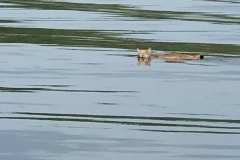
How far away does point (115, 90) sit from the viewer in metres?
20.6

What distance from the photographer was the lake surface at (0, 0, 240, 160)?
52.7 feet

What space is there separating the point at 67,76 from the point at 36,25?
10597mm

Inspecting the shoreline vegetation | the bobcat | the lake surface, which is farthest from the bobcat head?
the shoreline vegetation

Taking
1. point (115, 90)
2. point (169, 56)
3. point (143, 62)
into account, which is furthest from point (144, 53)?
point (115, 90)

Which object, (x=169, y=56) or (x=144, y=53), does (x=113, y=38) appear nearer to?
(x=169, y=56)

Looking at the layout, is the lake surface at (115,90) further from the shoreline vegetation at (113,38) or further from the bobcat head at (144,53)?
the bobcat head at (144,53)

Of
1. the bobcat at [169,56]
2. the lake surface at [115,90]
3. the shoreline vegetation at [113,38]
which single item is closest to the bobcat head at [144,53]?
the bobcat at [169,56]

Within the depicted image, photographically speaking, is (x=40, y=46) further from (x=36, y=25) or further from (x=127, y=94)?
(x=127, y=94)

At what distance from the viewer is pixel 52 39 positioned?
29.2m

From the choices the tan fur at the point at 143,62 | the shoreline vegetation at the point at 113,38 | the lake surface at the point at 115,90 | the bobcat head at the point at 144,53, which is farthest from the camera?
the shoreline vegetation at the point at 113,38

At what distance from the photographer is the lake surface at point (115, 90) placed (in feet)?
52.7

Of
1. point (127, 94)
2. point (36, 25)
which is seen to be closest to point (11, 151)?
point (127, 94)

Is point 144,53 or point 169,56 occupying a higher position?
point 169,56

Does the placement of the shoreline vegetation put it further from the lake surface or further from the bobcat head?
the bobcat head
